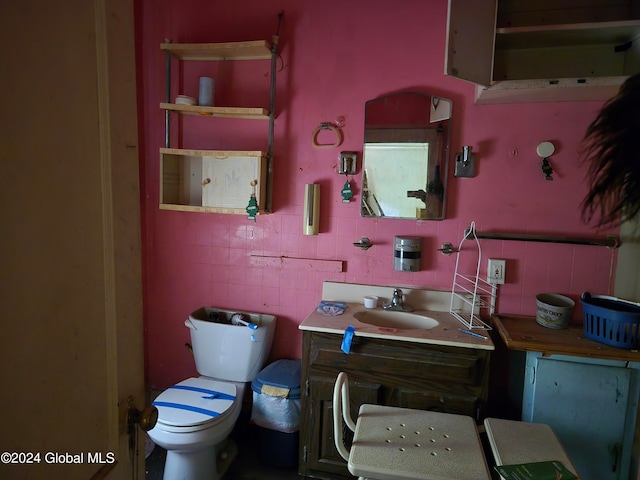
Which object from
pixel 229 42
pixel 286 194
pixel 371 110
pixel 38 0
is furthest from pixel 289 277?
pixel 38 0

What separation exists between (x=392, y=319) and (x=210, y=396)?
3.16 ft

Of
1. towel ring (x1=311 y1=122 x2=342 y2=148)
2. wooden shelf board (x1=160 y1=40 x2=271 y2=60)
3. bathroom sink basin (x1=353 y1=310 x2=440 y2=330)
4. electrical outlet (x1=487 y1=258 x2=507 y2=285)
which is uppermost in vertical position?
wooden shelf board (x1=160 y1=40 x2=271 y2=60)

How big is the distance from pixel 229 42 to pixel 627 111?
1970 millimetres

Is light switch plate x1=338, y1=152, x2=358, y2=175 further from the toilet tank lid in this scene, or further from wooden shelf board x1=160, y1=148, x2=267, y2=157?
the toilet tank lid

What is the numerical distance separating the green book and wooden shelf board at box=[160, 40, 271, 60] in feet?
6.46

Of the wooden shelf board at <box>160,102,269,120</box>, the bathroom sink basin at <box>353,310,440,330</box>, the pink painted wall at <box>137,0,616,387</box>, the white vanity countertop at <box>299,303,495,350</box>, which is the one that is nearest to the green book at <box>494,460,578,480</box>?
the white vanity countertop at <box>299,303,495,350</box>

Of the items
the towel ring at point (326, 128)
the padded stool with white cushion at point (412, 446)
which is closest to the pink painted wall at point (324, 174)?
the towel ring at point (326, 128)

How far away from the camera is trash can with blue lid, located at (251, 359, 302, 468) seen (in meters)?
1.91

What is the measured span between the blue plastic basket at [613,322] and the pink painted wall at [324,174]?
0.22m

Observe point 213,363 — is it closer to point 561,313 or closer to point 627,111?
point 561,313

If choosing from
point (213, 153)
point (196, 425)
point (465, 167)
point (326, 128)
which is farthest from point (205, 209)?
point (465, 167)

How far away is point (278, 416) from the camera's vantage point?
1.92 meters

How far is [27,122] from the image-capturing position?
560mm

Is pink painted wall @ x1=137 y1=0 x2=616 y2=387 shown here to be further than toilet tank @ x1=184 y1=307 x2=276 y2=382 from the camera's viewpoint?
No
